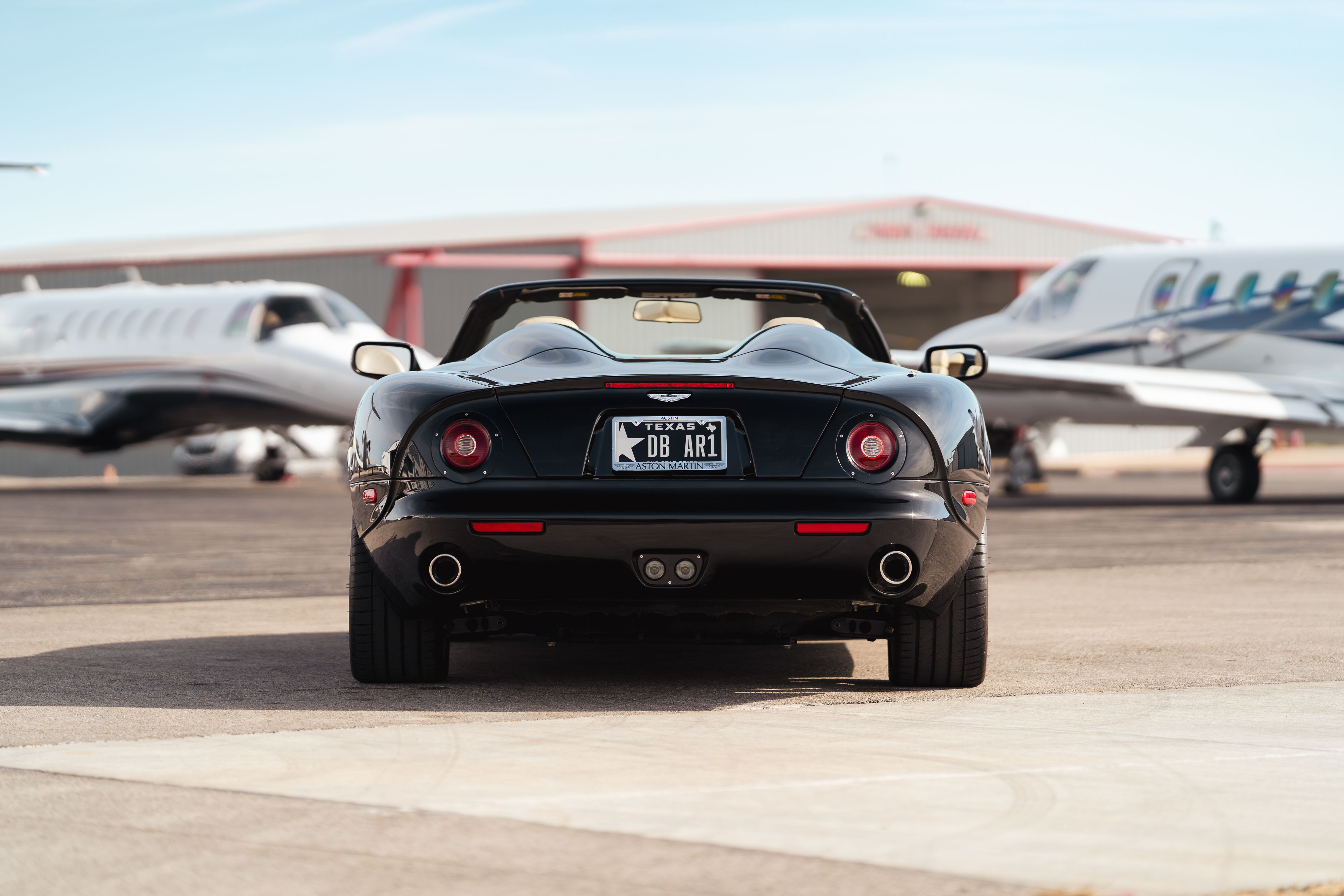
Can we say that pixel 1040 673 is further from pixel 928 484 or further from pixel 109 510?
pixel 109 510

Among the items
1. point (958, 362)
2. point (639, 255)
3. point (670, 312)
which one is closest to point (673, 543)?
point (670, 312)

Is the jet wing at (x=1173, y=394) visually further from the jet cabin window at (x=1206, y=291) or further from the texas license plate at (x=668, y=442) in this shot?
the texas license plate at (x=668, y=442)

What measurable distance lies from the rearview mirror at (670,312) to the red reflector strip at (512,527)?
1460 mm

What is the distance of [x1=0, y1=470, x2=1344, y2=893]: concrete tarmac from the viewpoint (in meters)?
3.65

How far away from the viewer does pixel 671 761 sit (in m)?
4.79

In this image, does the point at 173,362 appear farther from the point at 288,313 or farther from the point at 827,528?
the point at 827,528

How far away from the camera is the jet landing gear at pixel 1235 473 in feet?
67.0

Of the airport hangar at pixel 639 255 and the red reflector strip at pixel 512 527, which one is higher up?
the red reflector strip at pixel 512 527

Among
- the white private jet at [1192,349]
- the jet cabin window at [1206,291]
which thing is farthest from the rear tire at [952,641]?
the jet cabin window at [1206,291]

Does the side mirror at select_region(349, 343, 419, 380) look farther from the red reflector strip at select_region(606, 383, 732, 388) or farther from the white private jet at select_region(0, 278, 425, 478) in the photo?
the white private jet at select_region(0, 278, 425, 478)

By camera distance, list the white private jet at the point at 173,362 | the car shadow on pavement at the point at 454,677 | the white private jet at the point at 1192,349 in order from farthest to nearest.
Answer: the white private jet at the point at 173,362 < the white private jet at the point at 1192,349 < the car shadow on pavement at the point at 454,677

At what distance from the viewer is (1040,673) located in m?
6.68

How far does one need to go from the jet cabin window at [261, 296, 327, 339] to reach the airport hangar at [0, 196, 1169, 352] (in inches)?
308

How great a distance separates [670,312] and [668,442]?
1276mm
